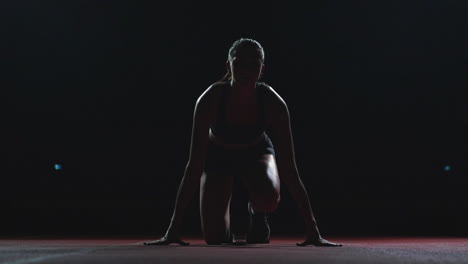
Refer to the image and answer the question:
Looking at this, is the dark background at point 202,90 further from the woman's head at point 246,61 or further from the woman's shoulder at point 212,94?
the woman's head at point 246,61

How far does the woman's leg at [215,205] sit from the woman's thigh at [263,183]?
4.4 inches

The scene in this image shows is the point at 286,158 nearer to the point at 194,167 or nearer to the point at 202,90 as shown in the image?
the point at 194,167

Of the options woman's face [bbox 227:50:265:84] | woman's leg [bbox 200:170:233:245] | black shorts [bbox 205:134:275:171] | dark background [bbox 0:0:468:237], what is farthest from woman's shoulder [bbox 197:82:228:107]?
dark background [bbox 0:0:468:237]

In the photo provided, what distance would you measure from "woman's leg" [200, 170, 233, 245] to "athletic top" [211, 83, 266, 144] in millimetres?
186

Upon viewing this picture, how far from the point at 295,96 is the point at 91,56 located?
2120mm

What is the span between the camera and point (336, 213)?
5570 mm

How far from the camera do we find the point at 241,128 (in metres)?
2.49

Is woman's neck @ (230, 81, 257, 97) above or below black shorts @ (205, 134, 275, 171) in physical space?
above

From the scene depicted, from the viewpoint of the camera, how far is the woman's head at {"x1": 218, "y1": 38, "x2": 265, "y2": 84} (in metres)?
2.27

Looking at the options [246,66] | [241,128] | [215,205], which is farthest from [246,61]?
[215,205]

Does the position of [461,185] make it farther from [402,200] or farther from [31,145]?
[31,145]

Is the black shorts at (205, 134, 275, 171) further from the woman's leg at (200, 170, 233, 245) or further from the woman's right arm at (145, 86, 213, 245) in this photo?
the woman's right arm at (145, 86, 213, 245)

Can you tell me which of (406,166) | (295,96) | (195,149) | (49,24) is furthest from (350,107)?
(195,149)

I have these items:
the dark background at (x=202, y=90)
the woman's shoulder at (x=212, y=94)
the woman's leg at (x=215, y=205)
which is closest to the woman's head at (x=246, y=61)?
the woman's shoulder at (x=212, y=94)
